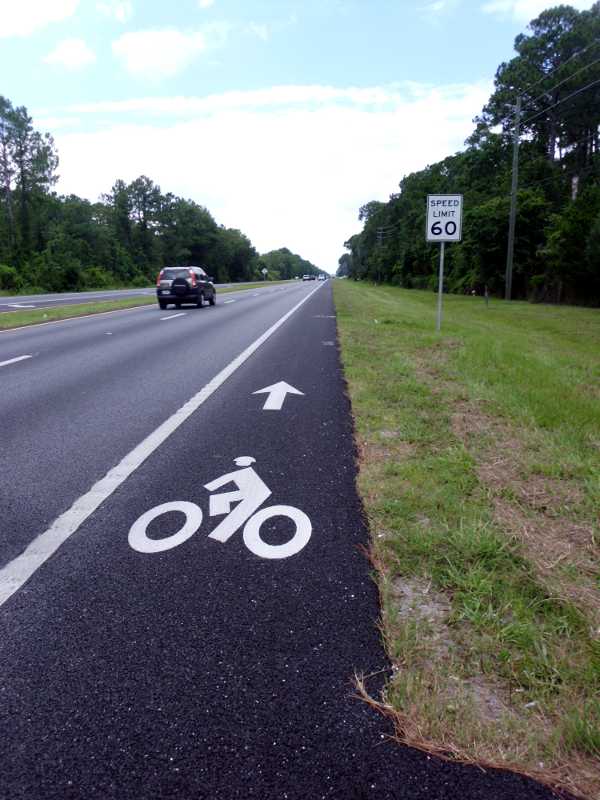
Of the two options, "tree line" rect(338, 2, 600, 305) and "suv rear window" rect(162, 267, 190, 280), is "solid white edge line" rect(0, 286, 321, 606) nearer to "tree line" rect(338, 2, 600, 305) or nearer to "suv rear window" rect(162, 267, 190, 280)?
"suv rear window" rect(162, 267, 190, 280)

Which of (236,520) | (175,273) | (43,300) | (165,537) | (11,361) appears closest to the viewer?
(165,537)

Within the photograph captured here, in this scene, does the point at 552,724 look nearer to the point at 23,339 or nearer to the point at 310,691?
the point at 310,691

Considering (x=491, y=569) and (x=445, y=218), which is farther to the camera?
(x=445, y=218)

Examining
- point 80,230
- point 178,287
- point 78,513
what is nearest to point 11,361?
point 78,513

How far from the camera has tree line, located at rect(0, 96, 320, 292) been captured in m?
53.7

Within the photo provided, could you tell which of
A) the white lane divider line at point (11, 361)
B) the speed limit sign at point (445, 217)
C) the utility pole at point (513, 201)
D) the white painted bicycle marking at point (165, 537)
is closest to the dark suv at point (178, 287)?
the white lane divider line at point (11, 361)

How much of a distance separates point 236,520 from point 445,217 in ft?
33.3

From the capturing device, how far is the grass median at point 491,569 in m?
1.93

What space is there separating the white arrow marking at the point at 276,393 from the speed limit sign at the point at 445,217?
19.6 ft

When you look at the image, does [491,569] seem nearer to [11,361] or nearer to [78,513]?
[78,513]

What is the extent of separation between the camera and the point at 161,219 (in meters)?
95.1

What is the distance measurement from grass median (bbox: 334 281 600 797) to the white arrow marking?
3.26ft

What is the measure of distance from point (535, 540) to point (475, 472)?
109cm

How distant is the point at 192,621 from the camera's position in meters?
2.54
